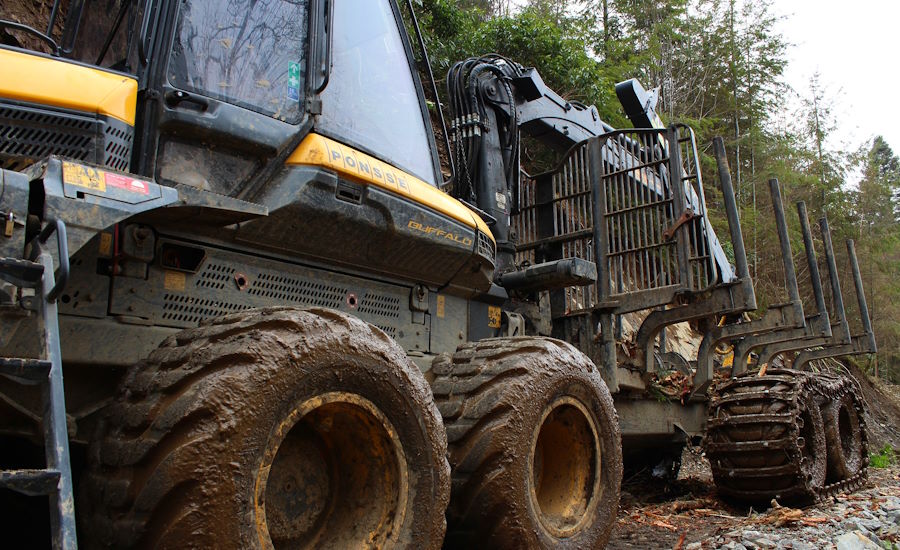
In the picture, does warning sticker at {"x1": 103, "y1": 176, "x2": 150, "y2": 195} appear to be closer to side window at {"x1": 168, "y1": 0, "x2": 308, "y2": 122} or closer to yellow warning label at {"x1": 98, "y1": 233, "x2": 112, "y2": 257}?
yellow warning label at {"x1": 98, "y1": 233, "x2": 112, "y2": 257}

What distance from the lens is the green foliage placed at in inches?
481

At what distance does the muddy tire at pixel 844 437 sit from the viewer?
22.9 feet

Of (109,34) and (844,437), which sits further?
(844,437)

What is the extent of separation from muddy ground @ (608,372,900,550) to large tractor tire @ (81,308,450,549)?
2519mm

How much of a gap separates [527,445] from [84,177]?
83.9 inches

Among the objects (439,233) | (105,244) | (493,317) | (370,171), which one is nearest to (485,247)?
(439,233)

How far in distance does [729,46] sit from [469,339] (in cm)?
2173

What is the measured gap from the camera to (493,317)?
4.89 m

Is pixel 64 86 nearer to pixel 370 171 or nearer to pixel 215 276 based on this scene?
pixel 215 276

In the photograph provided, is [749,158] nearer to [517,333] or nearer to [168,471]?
[517,333]

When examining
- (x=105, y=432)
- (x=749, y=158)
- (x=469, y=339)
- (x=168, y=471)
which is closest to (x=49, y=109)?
(x=105, y=432)

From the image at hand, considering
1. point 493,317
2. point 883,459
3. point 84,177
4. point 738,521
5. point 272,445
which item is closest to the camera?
point 84,177

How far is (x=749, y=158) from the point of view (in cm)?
2352

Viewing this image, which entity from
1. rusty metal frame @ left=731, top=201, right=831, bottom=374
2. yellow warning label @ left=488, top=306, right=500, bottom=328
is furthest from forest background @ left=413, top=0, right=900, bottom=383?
yellow warning label @ left=488, top=306, right=500, bottom=328
